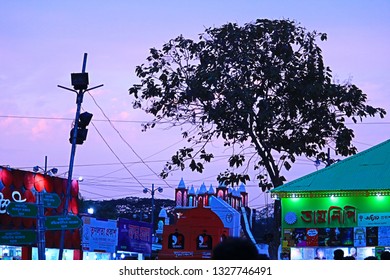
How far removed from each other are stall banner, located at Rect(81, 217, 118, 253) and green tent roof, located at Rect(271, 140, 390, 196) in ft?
40.6

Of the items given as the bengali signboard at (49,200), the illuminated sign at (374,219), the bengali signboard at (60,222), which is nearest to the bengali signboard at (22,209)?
the bengali signboard at (49,200)

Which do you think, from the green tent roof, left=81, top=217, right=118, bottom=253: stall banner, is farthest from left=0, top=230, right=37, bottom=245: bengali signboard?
left=81, top=217, right=118, bottom=253: stall banner

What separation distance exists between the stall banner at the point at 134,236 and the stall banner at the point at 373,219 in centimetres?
1361

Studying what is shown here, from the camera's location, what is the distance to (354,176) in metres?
19.1

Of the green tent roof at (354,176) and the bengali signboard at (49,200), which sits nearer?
the bengali signboard at (49,200)

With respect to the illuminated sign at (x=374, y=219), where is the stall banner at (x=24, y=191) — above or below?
above

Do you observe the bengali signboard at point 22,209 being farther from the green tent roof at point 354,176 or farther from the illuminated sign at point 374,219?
the illuminated sign at point 374,219

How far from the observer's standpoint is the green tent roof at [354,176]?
18562 millimetres

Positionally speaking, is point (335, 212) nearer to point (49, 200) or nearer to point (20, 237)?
point (49, 200)

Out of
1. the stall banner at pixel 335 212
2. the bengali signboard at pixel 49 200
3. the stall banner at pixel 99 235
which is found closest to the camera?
the bengali signboard at pixel 49 200

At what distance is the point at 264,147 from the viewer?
20.6 m

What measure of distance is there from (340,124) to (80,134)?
8.53 meters

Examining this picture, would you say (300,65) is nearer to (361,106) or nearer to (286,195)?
(361,106)
